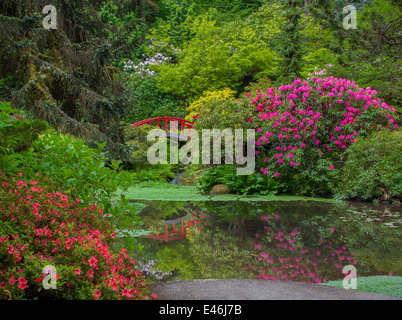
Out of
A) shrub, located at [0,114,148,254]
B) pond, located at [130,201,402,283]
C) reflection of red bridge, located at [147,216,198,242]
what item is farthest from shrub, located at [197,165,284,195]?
shrub, located at [0,114,148,254]

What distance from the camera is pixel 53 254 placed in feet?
8.62

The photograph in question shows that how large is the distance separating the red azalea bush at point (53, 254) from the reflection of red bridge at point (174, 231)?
7.10 feet

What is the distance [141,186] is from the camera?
11805mm

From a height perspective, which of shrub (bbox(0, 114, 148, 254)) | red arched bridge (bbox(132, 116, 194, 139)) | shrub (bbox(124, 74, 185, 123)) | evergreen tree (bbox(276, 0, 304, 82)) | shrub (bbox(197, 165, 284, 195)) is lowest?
shrub (bbox(197, 165, 284, 195))

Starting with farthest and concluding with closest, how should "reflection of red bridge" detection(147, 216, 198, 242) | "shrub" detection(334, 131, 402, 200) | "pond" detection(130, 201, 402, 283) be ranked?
"shrub" detection(334, 131, 402, 200) < "reflection of red bridge" detection(147, 216, 198, 242) < "pond" detection(130, 201, 402, 283)

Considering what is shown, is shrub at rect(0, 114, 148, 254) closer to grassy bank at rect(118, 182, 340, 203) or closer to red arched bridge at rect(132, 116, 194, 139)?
grassy bank at rect(118, 182, 340, 203)

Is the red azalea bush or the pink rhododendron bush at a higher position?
the pink rhododendron bush

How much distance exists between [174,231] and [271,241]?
1449 millimetres

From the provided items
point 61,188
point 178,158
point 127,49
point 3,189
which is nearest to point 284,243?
point 61,188

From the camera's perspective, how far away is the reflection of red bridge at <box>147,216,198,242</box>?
5.30 metres

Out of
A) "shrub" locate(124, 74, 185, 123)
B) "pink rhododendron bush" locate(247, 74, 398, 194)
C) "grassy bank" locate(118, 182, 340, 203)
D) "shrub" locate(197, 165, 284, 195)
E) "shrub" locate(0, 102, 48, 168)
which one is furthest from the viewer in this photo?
"shrub" locate(124, 74, 185, 123)

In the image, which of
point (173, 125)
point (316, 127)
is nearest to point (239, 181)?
point (316, 127)

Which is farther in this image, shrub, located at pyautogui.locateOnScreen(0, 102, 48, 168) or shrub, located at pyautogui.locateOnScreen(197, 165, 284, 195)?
shrub, located at pyautogui.locateOnScreen(197, 165, 284, 195)

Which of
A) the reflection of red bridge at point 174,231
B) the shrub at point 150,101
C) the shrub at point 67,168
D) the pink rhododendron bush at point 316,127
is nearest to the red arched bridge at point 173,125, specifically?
the shrub at point 150,101
